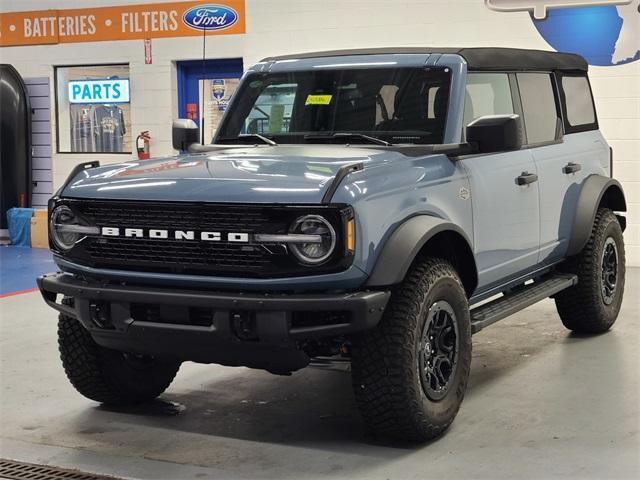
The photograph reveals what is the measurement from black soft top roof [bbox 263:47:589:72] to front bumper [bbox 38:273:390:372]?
1.75 m

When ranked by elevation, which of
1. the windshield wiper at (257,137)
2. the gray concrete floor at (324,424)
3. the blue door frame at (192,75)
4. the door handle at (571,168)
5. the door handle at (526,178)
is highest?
the blue door frame at (192,75)

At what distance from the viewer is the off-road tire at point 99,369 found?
4.65 m

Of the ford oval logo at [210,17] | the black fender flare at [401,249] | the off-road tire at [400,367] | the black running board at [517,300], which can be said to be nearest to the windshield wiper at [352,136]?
the black fender flare at [401,249]

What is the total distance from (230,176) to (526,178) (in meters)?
1.84

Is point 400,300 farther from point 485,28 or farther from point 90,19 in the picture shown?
point 90,19

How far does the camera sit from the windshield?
486 centimetres

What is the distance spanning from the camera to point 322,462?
400cm

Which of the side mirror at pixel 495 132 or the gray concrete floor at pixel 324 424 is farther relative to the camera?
the side mirror at pixel 495 132

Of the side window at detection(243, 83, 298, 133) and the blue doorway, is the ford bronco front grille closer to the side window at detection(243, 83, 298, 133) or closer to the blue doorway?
the side window at detection(243, 83, 298, 133)

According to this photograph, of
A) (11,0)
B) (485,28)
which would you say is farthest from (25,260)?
(485,28)

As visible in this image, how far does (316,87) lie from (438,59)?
0.65 m

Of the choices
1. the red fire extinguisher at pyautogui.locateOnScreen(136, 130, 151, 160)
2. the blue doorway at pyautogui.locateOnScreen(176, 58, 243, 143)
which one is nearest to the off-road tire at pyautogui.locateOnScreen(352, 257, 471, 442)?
the blue doorway at pyautogui.locateOnScreen(176, 58, 243, 143)

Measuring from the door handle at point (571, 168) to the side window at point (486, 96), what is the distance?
0.56 metres

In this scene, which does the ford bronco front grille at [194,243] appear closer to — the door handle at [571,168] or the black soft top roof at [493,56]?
the black soft top roof at [493,56]
